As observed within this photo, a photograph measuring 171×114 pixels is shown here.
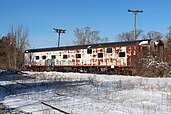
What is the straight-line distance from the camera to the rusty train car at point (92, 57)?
102 feet

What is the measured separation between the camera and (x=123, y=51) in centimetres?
3189

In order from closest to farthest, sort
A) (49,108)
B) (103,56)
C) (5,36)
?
(49,108), (103,56), (5,36)

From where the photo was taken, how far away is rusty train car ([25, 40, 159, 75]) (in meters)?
31.1

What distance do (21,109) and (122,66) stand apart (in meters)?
22.8

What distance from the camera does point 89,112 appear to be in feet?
28.8

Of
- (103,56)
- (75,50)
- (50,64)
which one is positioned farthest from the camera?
(50,64)

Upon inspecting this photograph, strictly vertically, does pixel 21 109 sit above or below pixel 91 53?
below

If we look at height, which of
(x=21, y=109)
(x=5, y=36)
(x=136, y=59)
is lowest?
(x=21, y=109)

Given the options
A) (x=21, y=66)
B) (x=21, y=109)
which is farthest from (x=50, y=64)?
(x=21, y=109)

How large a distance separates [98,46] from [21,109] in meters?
25.6

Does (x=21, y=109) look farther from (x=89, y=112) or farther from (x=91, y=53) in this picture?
(x=91, y=53)

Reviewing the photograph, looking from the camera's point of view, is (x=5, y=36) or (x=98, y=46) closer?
(x=98, y=46)

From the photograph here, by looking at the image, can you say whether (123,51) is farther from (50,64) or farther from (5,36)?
(5,36)

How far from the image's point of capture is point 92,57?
35594 millimetres
